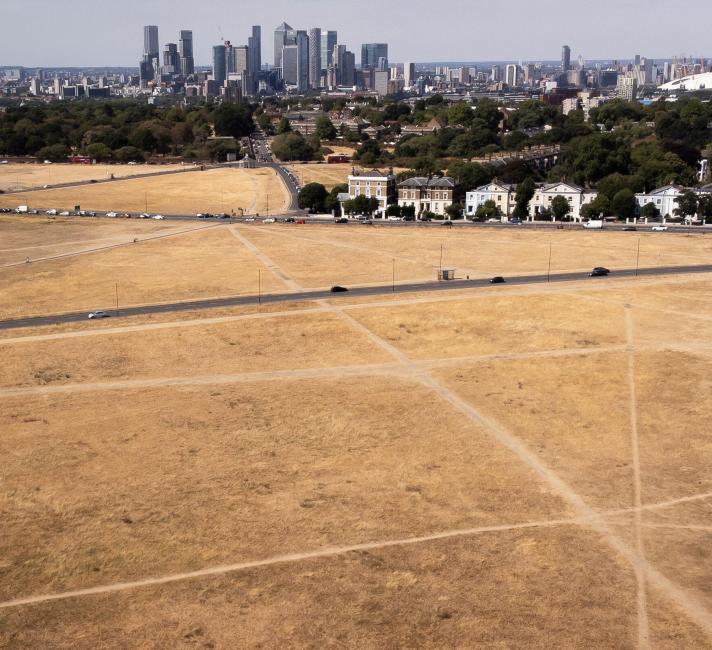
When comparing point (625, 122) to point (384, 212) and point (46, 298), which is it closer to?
point (384, 212)

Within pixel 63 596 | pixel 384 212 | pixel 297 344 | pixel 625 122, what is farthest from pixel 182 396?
pixel 625 122

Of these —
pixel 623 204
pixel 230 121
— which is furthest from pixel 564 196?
pixel 230 121

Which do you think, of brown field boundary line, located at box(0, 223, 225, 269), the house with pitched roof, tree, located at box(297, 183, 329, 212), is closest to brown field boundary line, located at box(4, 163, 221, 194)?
tree, located at box(297, 183, 329, 212)

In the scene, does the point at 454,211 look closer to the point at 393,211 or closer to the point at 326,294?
the point at 393,211

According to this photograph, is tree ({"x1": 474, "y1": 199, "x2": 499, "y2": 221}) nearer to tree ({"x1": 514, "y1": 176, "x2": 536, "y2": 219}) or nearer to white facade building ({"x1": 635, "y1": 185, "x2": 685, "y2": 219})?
tree ({"x1": 514, "y1": 176, "x2": 536, "y2": 219})

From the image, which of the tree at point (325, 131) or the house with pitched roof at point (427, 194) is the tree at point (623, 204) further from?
the tree at point (325, 131)

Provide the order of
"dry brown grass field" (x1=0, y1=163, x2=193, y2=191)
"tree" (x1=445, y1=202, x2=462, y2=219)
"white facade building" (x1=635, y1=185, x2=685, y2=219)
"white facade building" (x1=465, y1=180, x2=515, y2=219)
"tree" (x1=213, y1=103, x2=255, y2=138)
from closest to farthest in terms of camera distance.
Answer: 1. "white facade building" (x1=635, y1=185, x2=685, y2=219)
2. "tree" (x1=445, y1=202, x2=462, y2=219)
3. "white facade building" (x1=465, y1=180, x2=515, y2=219)
4. "dry brown grass field" (x1=0, y1=163, x2=193, y2=191)
5. "tree" (x1=213, y1=103, x2=255, y2=138)

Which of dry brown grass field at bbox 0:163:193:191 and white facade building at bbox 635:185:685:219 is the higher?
dry brown grass field at bbox 0:163:193:191
